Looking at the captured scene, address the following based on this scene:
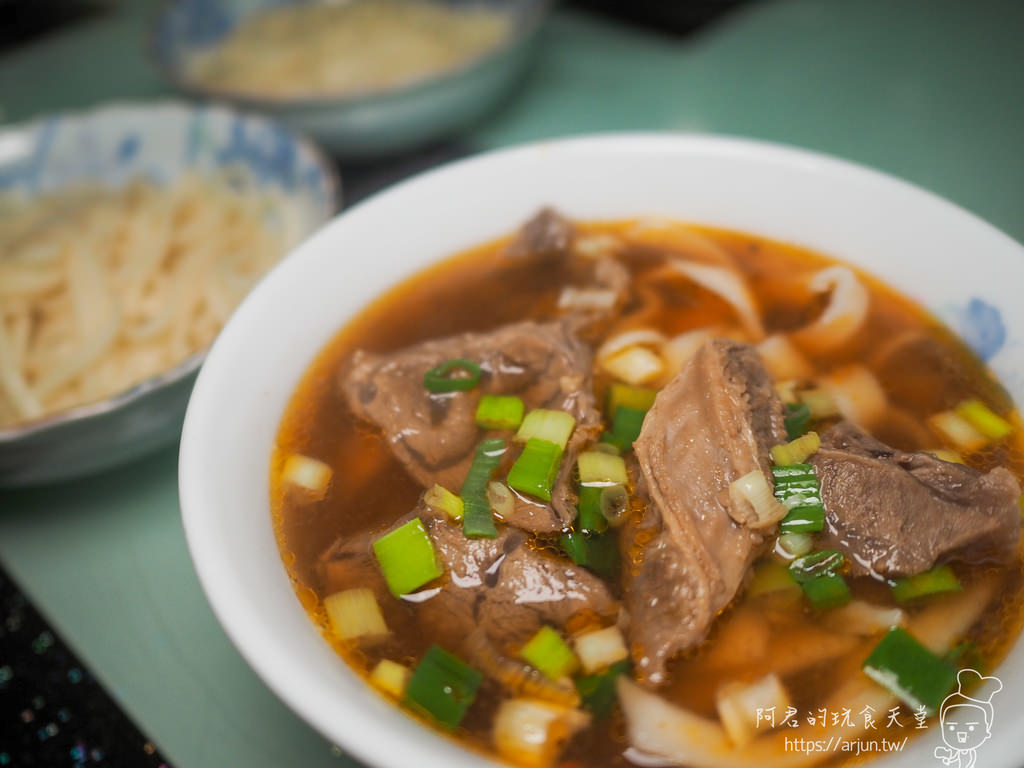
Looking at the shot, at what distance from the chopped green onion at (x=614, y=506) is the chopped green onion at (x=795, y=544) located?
0.31m

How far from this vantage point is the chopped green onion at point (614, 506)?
165 centimetres

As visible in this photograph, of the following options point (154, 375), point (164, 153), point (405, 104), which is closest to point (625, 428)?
point (154, 375)

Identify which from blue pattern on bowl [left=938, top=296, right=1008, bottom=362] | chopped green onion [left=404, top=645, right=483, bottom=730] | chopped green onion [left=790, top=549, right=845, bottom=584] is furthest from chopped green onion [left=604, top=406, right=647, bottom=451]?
blue pattern on bowl [left=938, top=296, right=1008, bottom=362]

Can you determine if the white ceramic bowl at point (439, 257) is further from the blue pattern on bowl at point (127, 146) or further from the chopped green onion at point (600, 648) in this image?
the blue pattern on bowl at point (127, 146)

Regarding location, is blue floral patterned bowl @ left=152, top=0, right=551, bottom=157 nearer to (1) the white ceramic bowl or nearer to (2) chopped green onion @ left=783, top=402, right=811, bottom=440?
(1) the white ceramic bowl

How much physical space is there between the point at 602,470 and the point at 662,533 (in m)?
0.21

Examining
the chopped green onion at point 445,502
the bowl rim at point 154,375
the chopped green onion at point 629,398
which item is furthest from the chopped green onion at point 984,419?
the bowl rim at point 154,375

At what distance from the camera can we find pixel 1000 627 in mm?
1435

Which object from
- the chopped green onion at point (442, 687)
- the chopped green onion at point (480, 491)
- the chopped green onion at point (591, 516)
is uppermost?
the chopped green onion at point (591, 516)

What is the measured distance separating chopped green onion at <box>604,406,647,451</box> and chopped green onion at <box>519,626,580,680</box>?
46 cm

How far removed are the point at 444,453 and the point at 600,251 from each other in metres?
0.89

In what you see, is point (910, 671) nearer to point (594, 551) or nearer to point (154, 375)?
point (594, 551)

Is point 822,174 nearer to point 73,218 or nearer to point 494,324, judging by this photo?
point 494,324

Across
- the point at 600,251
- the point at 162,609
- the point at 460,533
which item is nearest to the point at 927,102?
the point at 600,251
